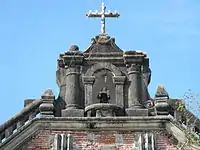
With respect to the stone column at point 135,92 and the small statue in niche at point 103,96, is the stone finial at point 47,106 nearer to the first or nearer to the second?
the small statue in niche at point 103,96

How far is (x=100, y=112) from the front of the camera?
19.9 metres

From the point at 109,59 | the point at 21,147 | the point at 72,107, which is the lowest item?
the point at 21,147

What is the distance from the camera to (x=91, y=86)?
2067cm

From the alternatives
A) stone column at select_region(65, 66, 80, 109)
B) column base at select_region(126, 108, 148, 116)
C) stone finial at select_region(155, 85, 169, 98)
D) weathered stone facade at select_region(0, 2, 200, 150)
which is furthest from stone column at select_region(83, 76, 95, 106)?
stone finial at select_region(155, 85, 169, 98)

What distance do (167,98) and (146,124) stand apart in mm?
965

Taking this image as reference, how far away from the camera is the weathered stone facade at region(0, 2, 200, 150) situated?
19281mm

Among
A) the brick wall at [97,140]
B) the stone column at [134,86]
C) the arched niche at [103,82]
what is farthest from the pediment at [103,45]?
the brick wall at [97,140]

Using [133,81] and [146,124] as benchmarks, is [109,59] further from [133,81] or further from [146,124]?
[146,124]

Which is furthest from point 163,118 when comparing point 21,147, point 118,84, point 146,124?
point 21,147

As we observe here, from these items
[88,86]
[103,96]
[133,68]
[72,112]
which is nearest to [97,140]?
[72,112]

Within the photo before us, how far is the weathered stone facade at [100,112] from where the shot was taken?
19281 mm

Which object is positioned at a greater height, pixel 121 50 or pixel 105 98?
pixel 121 50

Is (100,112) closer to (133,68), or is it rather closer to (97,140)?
(97,140)

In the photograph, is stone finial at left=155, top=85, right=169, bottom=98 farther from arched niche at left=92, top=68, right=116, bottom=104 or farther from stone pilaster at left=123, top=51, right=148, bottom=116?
arched niche at left=92, top=68, right=116, bottom=104
